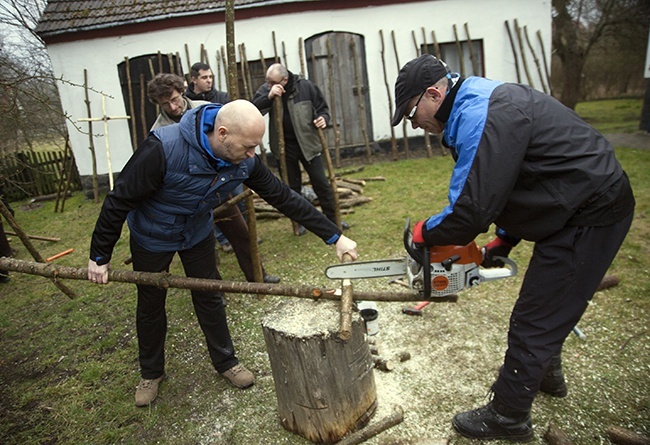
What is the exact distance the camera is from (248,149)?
246 centimetres

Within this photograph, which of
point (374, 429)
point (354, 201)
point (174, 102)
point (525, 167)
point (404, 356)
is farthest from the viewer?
point (354, 201)

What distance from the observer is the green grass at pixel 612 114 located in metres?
12.3

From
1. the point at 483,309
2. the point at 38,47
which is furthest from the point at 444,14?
the point at 38,47

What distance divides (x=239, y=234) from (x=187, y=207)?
1739 mm

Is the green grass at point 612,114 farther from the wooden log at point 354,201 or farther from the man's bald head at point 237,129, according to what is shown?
the man's bald head at point 237,129

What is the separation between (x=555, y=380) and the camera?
9.46 feet

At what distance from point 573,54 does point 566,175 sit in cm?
Result: 1454

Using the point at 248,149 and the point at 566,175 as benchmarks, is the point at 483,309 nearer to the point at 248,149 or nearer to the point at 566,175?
the point at 566,175

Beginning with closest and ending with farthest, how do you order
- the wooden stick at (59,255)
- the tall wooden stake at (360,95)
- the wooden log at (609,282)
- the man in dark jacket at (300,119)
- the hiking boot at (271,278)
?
the wooden log at (609,282) → the hiking boot at (271,278) → the man in dark jacket at (300,119) → the wooden stick at (59,255) → the tall wooden stake at (360,95)

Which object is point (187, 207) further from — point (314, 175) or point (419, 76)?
point (314, 175)

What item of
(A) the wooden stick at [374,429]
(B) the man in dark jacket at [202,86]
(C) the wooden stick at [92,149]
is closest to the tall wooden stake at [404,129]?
(B) the man in dark jacket at [202,86]

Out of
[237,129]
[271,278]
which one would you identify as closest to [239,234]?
[271,278]

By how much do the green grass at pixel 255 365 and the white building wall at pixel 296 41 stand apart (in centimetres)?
560

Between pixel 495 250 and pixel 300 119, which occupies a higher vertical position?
pixel 300 119
